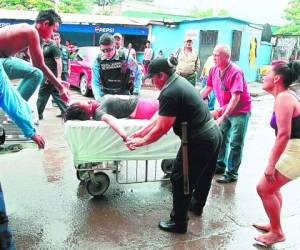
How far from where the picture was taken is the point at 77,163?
4.02m

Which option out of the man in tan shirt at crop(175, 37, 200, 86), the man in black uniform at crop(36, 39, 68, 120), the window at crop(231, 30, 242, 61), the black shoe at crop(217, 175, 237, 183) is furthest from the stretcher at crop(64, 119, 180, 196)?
the window at crop(231, 30, 242, 61)

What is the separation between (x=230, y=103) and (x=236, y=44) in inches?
486

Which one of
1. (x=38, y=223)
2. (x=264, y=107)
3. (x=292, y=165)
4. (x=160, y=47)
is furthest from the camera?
(x=160, y=47)

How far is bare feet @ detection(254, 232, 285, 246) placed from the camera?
3.49 meters

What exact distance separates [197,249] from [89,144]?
1486mm

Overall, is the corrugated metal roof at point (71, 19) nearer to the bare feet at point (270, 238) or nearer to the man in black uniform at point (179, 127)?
the man in black uniform at point (179, 127)

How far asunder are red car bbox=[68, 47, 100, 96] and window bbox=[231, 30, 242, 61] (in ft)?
21.0

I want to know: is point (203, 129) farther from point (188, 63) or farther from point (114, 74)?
point (188, 63)

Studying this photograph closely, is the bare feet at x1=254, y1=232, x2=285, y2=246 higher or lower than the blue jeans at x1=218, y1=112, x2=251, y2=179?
lower

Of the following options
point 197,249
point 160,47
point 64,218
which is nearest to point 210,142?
point 197,249

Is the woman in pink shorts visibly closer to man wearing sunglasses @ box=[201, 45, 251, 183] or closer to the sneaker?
man wearing sunglasses @ box=[201, 45, 251, 183]

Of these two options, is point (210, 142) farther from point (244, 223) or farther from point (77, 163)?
point (77, 163)

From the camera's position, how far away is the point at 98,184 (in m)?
4.25

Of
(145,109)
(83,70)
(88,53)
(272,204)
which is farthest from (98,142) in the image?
(88,53)
